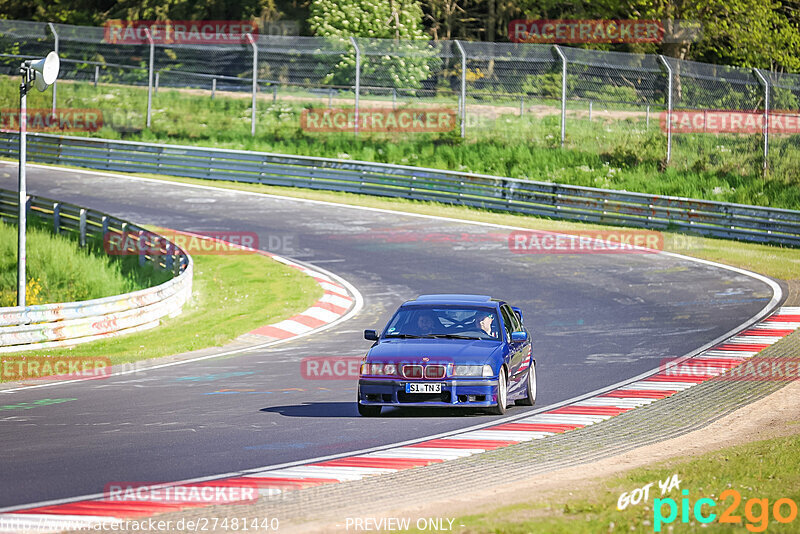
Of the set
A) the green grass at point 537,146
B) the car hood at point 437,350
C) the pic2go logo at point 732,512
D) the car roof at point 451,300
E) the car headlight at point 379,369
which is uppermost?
the green grass at point 537,146

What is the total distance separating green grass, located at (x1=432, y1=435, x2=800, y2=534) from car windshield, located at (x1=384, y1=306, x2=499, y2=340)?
3412 millimetres

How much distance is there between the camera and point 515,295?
851 inches

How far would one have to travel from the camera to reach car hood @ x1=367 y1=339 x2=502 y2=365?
1180cm

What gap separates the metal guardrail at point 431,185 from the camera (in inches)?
1134

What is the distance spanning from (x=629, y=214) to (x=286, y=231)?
9160 millimetres

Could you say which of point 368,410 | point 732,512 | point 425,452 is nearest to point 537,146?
point 368,410

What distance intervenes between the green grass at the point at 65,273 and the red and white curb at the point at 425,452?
12.8 metres

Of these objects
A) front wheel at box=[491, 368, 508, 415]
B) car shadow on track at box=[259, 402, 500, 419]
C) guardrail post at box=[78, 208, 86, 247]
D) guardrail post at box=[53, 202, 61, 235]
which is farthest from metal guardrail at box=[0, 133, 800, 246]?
front wheel at box=[491, 368, 508, 415]

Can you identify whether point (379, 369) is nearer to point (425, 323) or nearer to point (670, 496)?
point (425, 323)

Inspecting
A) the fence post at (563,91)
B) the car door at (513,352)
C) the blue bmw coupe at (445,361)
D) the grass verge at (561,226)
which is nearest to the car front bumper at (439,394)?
the blue bmw coupe at (445,361)

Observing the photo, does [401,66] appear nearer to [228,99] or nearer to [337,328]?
[228,99]

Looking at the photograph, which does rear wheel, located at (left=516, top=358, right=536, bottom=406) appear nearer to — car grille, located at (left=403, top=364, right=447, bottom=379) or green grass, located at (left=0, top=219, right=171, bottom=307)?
car grille, located at (left=403, top=364, right=447, bottom=379)

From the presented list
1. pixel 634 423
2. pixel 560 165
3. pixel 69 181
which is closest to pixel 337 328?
pixel 634 423

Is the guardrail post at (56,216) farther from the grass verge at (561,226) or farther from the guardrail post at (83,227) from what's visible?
the grass verge at (561,226)
